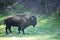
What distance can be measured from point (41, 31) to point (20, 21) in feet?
1.07

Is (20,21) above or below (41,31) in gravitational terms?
above

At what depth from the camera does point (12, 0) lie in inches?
109

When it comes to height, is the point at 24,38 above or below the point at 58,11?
below

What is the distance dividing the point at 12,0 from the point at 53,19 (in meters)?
0.62

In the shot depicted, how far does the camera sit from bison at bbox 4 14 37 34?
2.72 meters

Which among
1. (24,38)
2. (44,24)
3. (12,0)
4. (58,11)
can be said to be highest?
(12,0)

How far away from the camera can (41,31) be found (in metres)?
2.66

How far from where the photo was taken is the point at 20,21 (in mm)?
2746

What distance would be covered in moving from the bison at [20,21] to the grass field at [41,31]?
0.19 ft

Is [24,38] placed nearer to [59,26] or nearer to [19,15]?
[19,15]

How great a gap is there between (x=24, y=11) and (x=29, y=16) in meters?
0.10

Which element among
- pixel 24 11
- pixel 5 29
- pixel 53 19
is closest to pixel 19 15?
pixel 24 11

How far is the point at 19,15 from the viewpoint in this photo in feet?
8.96

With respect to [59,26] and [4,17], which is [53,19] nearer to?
[59,26]
